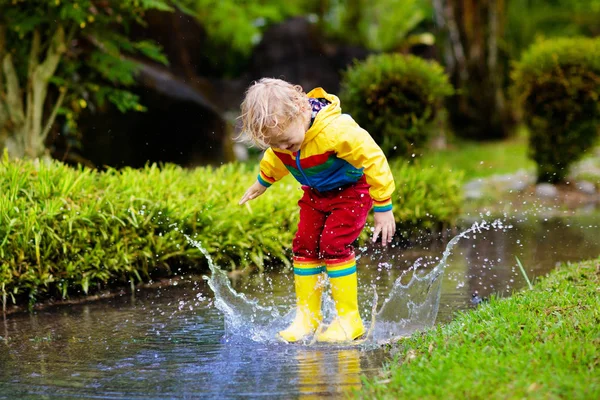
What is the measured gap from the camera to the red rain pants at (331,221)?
3928 millimetres

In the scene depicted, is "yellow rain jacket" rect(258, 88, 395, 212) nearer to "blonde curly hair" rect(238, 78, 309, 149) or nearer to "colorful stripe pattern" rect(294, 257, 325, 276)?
"blonde curly hair" rect(238, 78, 309, 149)

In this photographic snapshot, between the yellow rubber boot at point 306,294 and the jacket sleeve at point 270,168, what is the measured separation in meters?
0.48

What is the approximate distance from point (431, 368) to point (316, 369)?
23.6 inches

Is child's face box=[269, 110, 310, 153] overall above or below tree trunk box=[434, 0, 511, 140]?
below

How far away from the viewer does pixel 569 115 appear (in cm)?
946

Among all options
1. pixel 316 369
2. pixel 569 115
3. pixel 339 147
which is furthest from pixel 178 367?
pixel 569 115

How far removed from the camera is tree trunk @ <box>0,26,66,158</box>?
7863mm

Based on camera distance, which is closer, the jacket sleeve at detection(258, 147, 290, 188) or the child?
the child

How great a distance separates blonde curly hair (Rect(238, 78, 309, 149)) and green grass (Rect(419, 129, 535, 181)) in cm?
784

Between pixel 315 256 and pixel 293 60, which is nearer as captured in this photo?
pixel 315 256

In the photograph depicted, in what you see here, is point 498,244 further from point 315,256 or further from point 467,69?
point 467,69

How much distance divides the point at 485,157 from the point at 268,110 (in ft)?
32.7

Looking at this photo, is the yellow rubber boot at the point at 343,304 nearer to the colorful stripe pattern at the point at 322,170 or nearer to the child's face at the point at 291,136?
the colorful stripe pattern at the point at 322,170

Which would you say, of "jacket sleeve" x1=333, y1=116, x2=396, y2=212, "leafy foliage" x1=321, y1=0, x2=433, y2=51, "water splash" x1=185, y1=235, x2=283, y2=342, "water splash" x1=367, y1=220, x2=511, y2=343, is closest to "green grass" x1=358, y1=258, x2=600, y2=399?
"water splash" x1=367, y1=220, x2=511, y2=343
